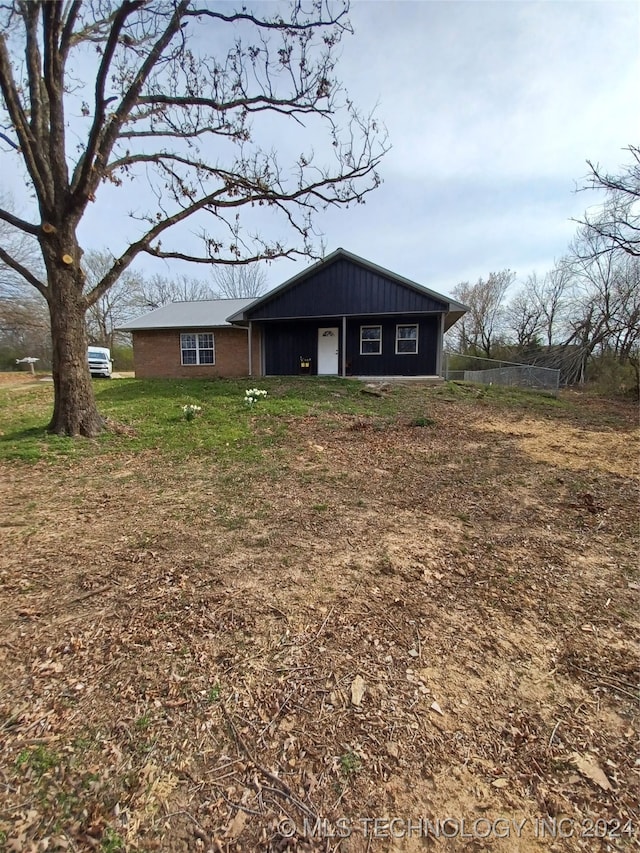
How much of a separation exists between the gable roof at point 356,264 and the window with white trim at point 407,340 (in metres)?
1.45

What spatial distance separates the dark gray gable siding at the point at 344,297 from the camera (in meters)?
14.6

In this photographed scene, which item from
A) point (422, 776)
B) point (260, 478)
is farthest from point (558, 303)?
point (422, 776)

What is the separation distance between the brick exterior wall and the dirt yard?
1418 cm

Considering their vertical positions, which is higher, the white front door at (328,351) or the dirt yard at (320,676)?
the white front door at (328,351)

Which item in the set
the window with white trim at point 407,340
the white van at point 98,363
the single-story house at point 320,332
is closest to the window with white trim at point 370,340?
the single-story house at point 320,332

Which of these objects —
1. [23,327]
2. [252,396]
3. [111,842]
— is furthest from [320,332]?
[23,327]

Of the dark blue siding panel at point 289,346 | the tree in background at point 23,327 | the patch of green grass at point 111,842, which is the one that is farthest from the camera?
the tree in background at point 23,327

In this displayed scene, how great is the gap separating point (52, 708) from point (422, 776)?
1608 mm

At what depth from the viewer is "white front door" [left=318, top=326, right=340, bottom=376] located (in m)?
16.3

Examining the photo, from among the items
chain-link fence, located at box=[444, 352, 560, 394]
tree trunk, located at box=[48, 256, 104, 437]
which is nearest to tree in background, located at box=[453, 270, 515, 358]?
chain-link fence, located at box=[444, 352, 560, 394]

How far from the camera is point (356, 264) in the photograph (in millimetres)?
15008

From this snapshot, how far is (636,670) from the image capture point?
1948mm

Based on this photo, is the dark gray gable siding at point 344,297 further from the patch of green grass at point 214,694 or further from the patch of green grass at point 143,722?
the patch of green grass at point 143,722

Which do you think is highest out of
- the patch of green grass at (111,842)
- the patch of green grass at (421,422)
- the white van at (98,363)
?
the white van at (98,363)
